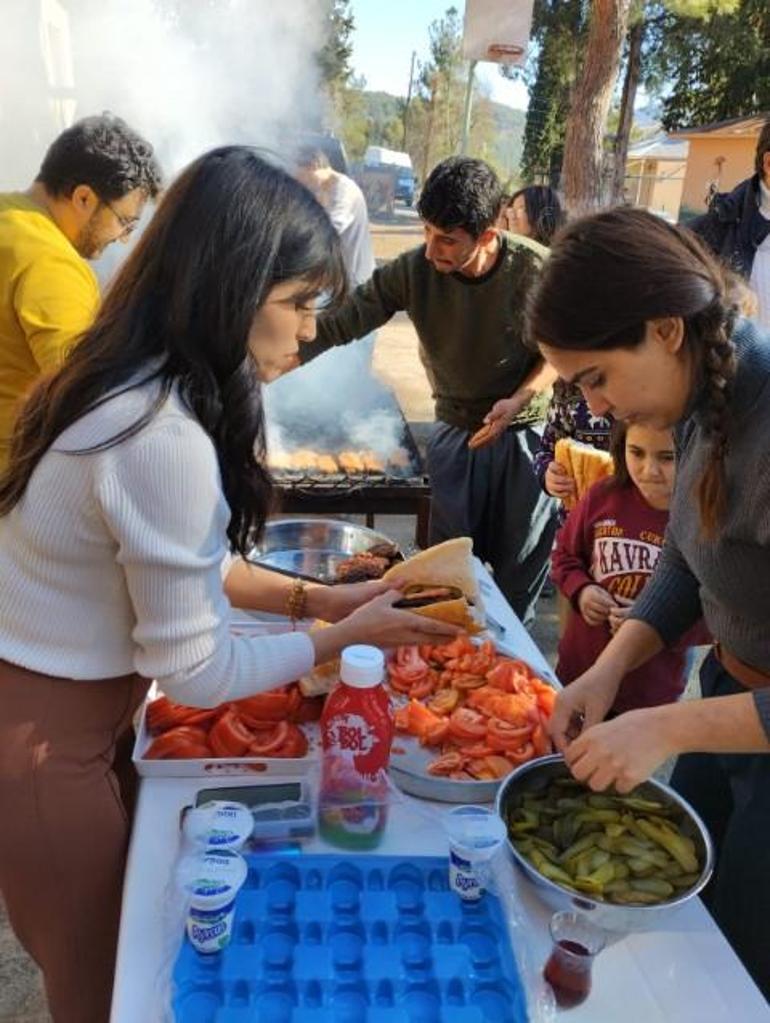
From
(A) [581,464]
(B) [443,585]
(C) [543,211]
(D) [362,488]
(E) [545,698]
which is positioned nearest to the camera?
(E) [545,698]

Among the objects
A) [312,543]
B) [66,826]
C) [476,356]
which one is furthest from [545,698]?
[476,356]

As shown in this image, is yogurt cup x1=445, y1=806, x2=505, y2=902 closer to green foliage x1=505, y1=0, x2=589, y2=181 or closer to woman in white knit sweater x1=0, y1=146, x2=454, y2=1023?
woman in white knit sweater x1=0, y1=146, x2=454, y2=1023

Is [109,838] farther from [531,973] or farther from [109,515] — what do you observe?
[531,973]

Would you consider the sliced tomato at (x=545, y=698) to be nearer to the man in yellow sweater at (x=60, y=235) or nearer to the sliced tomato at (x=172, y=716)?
the sliced tomato at (x=172, y=716)

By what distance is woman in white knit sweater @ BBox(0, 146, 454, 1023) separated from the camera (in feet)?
3.95

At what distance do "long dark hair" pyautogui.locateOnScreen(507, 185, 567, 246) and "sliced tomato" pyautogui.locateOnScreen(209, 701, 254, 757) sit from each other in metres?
3.83

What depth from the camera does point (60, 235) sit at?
8.42 ft

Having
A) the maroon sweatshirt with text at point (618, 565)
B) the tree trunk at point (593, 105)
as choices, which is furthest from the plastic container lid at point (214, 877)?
the tree trunk at point (593, 105)

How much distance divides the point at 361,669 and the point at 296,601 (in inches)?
24.0

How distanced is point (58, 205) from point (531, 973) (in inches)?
102

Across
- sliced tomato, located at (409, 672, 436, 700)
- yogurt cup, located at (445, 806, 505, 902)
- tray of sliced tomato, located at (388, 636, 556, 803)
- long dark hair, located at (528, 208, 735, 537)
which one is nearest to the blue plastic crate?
yogurt cup, located at (445, 806, 505, 902)

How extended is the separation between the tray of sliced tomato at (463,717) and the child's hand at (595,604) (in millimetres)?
583

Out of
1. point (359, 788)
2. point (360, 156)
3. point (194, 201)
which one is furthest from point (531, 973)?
point (360, 156)

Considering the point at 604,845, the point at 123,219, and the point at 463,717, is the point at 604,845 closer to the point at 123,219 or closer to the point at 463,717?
the point at 463,717
